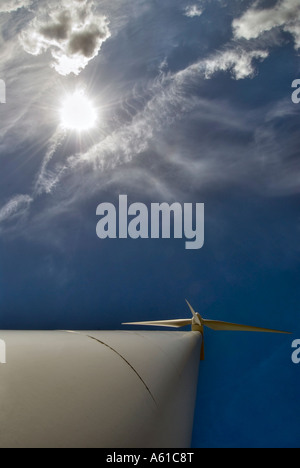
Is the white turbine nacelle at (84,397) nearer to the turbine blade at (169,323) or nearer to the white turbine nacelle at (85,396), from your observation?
the white turbine nacelle at (85,396)

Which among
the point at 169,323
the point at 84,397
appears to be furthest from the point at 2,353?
the point at 169,323

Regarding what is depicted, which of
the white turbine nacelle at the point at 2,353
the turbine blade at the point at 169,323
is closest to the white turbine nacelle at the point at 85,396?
the white turbine nacelle at the point at 2,353

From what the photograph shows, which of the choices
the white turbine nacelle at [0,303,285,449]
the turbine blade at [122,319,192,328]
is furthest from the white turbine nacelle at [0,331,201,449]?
the turbine blade at [122,319,192,328]

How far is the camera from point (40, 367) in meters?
5.46

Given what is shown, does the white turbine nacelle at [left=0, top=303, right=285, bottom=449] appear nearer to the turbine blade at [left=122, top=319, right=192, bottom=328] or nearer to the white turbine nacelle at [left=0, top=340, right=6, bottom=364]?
the white turbine nacelle at [left=0, top=340, right=6, bottom=364]

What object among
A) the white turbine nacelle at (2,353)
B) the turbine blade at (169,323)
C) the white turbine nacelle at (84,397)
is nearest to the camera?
the white turbine nacelle at (84,397)

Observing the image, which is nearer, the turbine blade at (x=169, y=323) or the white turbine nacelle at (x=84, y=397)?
the white turbine nacelle at (x=84, y=397)

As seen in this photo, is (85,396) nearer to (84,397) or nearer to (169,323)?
(84,397)

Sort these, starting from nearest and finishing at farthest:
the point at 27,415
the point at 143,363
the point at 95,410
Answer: the point at 27,415
the point at 95,410
the point at 143,363

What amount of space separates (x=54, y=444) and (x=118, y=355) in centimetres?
336
